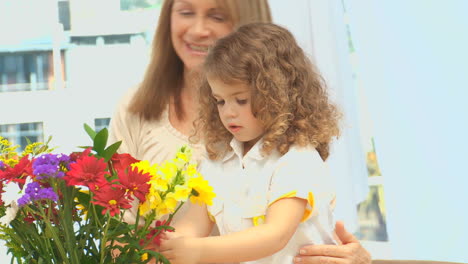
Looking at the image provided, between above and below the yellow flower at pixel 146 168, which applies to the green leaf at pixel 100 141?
above

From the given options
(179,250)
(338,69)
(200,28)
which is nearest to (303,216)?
(179,250)

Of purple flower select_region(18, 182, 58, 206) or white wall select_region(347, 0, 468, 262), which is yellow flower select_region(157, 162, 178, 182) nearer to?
purple flower select_region(18, 182, 58, 206)

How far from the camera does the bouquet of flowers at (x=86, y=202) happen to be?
3.36 ft

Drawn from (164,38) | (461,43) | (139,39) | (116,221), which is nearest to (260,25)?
(164,38)

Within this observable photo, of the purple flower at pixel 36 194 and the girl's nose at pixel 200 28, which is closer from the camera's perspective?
the purple flower at pixel 36 194

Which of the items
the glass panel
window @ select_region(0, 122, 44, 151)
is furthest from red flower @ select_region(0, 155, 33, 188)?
the glass panel

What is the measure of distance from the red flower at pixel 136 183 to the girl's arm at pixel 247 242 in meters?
0.21

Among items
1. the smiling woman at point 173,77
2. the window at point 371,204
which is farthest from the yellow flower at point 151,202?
the window at point 371,204

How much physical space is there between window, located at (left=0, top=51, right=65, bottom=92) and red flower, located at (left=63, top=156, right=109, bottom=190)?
3.21m

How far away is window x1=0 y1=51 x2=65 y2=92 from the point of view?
4109 millimetres

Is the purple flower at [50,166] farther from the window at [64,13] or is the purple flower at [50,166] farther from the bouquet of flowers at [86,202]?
the window at [64,13]

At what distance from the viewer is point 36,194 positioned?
1.02 metres

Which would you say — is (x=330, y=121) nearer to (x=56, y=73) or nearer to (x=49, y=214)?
(x=49, y=214)

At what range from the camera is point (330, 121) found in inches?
61.2
